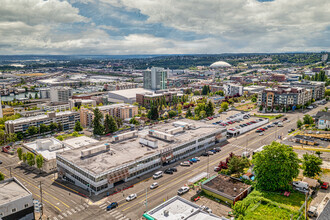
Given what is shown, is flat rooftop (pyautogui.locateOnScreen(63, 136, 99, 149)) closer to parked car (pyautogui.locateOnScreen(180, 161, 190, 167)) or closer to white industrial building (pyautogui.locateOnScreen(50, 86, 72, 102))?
parked car (pyautogui.locateOnScreen(180, 161, 190, 167))

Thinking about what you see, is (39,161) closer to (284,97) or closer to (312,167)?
(312,167)

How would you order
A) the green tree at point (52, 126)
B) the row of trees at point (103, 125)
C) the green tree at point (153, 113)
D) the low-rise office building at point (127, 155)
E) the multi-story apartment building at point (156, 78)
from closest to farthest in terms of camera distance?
the low-rise office building at point (127, 155), the row of trees at point (103, 125), the green tree at point (52, 126), the green tree at point (153, 113), the multi-story apartment building at point (156, 78)

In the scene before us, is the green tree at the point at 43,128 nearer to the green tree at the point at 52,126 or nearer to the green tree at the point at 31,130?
the green tree at the point at 31,130

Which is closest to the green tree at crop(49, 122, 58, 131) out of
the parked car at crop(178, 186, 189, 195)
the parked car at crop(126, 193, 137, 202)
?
the parked car at crop(126, 193, 137, 202)

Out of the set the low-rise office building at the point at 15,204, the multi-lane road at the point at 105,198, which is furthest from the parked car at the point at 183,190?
the low-rise office building at the point at 15,204

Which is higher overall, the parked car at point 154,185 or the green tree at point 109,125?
the green tree at point 109,125

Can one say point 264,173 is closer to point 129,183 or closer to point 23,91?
point 129,183

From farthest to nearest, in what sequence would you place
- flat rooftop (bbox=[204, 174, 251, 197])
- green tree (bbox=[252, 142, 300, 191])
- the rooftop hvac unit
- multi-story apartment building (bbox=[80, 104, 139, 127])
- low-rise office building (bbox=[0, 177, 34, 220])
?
multi-story apartment building (bbox=[80, 104, 139, 127]), the rooftop hvac unit, flat rooftop (bbox=[204, 174, 251, 197]), green tree (bbox=[252, 142, 300, 191]), low-rise office building (bbox=[0, 177, 34, 220])
